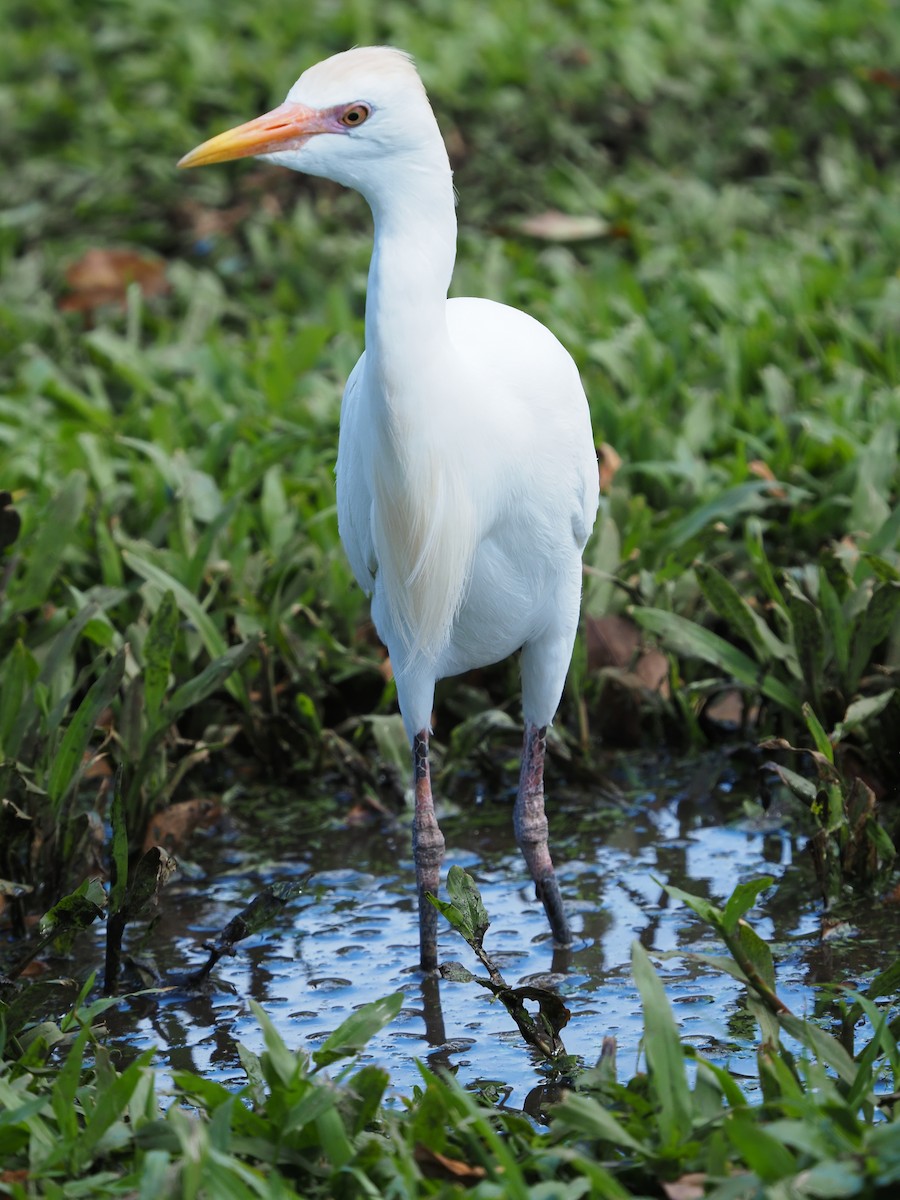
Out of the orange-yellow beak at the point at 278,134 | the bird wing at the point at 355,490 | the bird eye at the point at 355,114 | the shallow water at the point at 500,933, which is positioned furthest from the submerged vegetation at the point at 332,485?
the bird eye at the point at 355,114

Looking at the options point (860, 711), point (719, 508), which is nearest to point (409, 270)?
point (860, 711)

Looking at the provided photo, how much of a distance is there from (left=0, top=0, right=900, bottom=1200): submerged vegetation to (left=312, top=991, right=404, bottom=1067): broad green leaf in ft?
0.03

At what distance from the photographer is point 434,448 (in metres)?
2.83

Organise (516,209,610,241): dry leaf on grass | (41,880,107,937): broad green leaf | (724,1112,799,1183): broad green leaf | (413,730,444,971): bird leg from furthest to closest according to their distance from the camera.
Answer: (516,209,610,241): dry leaf on grass
(413,730,444,971): bird leg
(41,880,107,937): broad green leaf
(724,1112,799,1183): broad green leaf

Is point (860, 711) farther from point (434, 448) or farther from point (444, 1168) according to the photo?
point (444, 1168)

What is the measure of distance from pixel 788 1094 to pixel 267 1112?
30.2 inches

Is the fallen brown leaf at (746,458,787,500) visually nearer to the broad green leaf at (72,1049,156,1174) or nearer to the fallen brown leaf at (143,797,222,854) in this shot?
the fallen brown leaf at (143,797,222,854)

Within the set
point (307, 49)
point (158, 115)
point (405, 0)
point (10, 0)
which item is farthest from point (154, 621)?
point (10, 0)

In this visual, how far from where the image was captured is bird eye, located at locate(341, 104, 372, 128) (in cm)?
263

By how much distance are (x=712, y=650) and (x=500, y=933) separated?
878 millimetres

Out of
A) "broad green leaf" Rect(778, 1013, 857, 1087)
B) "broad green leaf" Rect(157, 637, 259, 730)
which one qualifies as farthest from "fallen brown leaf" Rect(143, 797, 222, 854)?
"broad green leaf" Rect(778, 1013, 857, 1087)

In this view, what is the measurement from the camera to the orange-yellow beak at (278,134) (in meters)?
2.63

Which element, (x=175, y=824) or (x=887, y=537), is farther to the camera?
(x=887, y=537)

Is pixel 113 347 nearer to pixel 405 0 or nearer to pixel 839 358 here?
pixel 839 358
